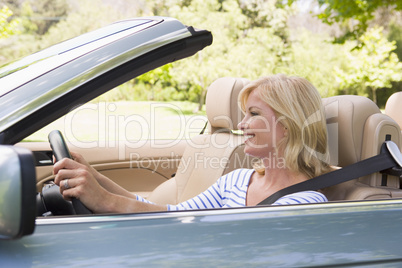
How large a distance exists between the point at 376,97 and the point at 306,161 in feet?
62.6

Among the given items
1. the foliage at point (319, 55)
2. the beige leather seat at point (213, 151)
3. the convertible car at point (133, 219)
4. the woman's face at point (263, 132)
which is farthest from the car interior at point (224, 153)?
the foliage at point (319, 55)

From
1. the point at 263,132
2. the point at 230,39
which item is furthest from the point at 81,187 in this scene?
the point at 230,39

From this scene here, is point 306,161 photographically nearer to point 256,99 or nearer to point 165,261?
point 256,99

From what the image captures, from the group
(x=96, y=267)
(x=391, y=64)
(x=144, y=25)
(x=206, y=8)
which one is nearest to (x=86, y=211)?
(x=96, y=267)

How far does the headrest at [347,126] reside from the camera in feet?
6.93

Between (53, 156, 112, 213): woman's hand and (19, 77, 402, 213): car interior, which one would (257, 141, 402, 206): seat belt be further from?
(53, 156, 112, 213): woman's hand

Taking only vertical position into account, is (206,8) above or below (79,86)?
above

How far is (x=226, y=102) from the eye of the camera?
10.0ft

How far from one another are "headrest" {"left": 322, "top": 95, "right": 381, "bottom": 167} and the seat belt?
0.09 meters

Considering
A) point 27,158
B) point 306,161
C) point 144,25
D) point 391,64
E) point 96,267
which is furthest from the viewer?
point 391,64

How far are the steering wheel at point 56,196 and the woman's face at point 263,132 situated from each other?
688 millimetres

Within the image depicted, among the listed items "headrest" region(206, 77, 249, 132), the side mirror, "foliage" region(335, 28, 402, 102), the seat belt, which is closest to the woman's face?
the seat belt

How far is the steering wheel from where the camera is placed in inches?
71.3

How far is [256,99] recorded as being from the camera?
215cm
